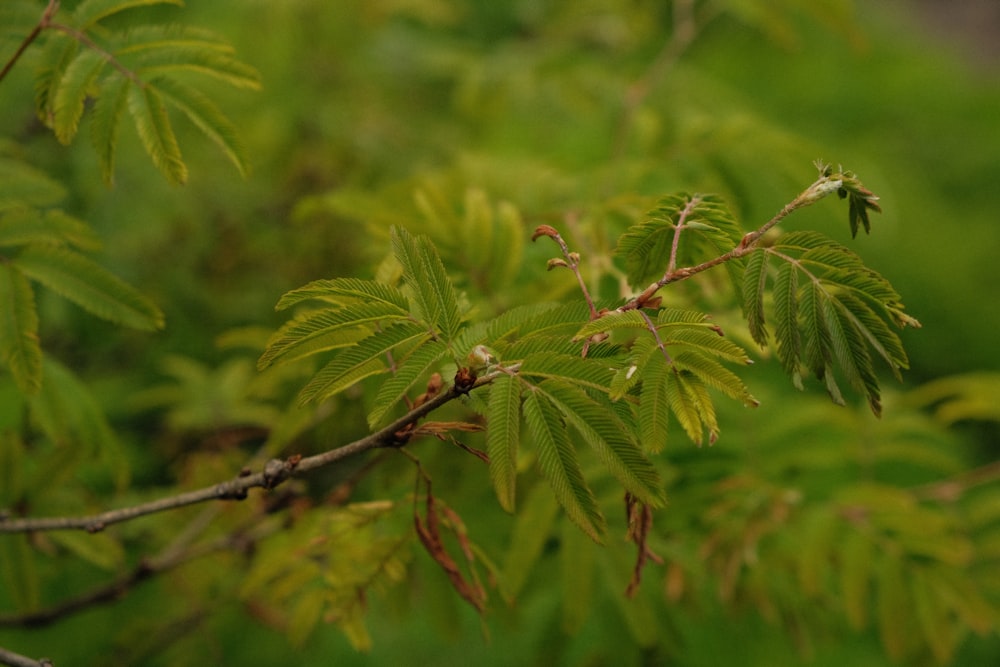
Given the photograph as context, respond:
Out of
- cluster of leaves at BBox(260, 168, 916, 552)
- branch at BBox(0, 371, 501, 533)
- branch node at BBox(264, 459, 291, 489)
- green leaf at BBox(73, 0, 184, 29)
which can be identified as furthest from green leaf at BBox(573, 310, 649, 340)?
green leaf at BBox(73, 0, 184, 29)

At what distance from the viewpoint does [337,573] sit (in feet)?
4.59

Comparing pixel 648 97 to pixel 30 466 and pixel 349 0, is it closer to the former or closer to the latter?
pixel 349 0

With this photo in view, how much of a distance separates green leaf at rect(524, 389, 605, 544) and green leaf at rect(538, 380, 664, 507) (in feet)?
0.05

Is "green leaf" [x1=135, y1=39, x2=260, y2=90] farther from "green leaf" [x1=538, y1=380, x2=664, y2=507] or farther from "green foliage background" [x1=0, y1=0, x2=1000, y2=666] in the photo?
"green leaf" [x1=538, y1=380, x2=664, y2=507]

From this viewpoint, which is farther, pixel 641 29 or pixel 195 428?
pixel 641 29

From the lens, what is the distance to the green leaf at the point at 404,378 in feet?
3.08

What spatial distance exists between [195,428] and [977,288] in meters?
5.12

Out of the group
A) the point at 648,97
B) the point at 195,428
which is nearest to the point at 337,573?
the point at 195,428

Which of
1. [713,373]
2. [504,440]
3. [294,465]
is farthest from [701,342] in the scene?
[294,465]

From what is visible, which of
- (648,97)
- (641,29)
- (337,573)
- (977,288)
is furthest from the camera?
(977,288)

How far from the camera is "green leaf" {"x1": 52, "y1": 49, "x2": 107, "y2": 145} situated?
1.15 metres

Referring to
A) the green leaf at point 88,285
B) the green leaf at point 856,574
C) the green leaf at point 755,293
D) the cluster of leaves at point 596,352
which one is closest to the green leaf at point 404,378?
the cluster of leaves at point 596,352

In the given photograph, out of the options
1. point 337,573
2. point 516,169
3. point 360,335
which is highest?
point 516,169

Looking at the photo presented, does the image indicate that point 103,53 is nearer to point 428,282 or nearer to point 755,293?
point 428,282
